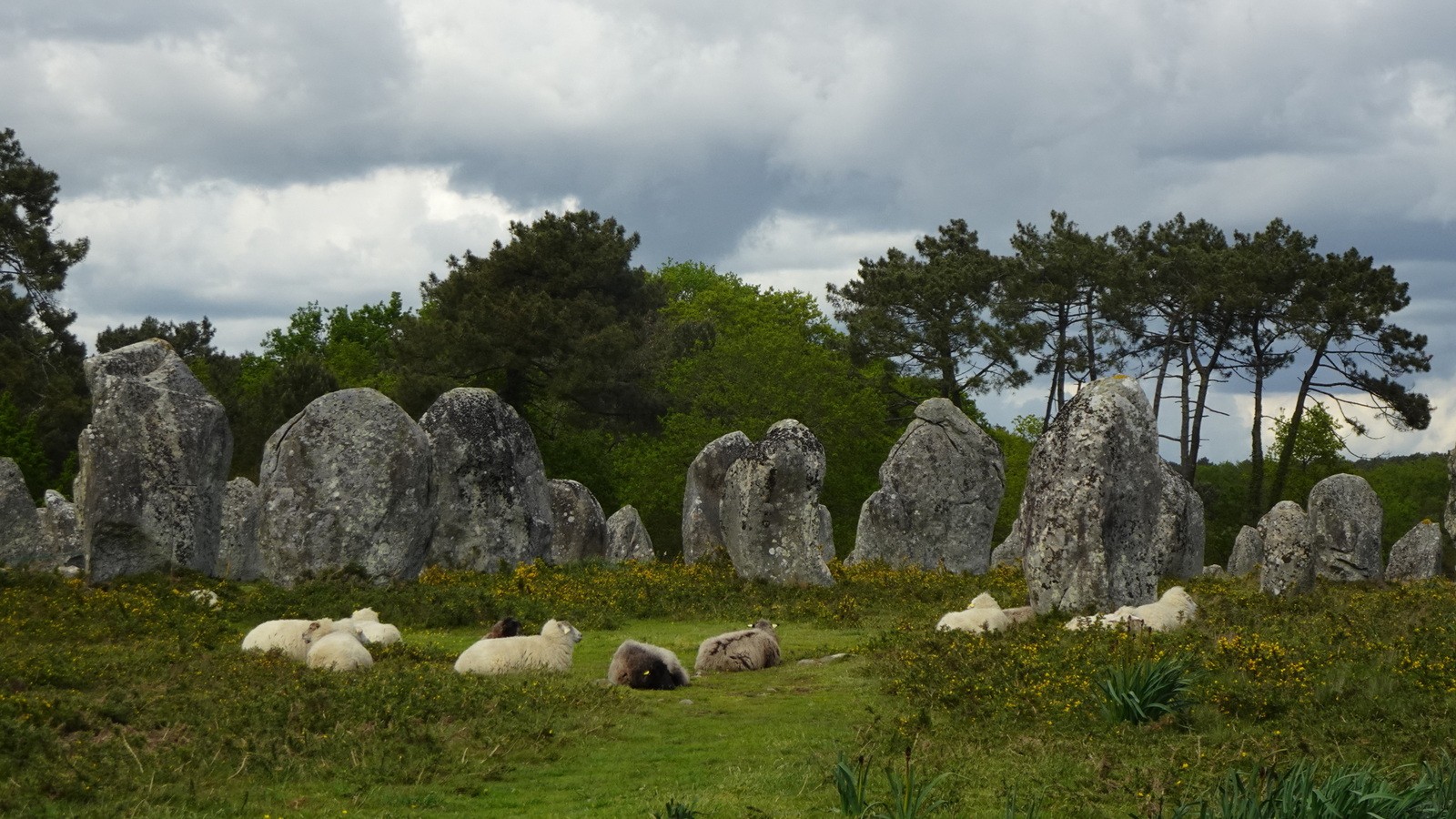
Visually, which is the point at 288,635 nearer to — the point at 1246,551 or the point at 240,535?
the point at 240,535

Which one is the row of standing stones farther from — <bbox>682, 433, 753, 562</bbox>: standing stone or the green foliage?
the green foliage

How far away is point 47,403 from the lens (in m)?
55.3

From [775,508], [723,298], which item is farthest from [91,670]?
[723,298]

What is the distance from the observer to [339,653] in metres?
15.8

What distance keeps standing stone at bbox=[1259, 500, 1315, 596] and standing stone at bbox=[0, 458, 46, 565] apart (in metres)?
28.4

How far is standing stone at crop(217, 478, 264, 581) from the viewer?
34.0 m

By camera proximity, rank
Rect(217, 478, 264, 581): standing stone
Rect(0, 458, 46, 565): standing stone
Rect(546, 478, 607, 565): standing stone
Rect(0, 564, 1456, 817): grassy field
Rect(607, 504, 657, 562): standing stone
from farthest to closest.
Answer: Rect(607, 504, 657, 562): standing stone → Rect(546, 478, 607, 565): standing stone → Rect(0, 458, 46, 565): standing stone → Rect(217, 478, 264, 581): standing stone → Rect(0, 564, 1456, 817): grassy field

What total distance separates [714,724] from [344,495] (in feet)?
44.1

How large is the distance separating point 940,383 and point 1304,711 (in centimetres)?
4741

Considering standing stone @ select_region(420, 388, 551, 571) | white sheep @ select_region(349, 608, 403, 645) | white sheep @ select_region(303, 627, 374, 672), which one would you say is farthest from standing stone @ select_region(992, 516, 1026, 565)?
white sheep @ select_region(303, 627, 374, 672)

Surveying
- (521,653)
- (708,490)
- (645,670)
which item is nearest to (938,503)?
(708,490)

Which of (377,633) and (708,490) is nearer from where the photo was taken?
(377,633)

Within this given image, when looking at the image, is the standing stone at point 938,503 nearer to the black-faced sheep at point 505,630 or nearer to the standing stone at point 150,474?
the standing stone at point 150,474

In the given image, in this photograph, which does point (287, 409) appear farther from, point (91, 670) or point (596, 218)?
point (91, 670)
